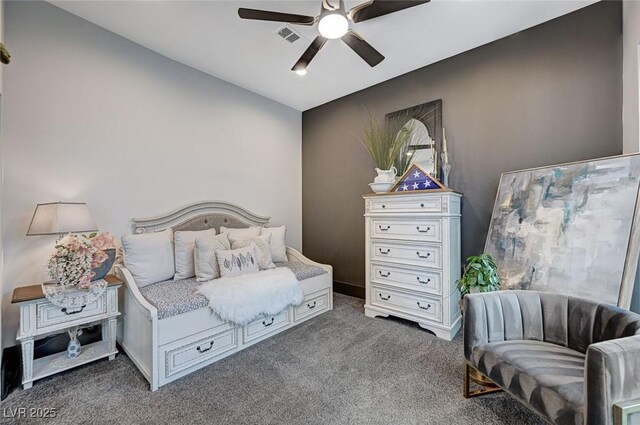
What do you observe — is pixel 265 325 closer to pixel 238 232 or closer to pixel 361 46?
pixel 238 232

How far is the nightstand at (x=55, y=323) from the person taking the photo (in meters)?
1.84

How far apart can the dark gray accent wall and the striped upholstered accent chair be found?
123 cm

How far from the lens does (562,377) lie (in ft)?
4.16

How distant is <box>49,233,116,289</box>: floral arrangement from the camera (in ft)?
6.41

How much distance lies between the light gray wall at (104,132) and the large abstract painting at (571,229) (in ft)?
9.96

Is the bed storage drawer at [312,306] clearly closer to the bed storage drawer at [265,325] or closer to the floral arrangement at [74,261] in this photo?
the bed storage drawer at [265,325]

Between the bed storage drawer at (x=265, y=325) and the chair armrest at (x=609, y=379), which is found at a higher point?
the chair armrest at (x=609, y=379)

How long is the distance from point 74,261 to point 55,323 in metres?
0.45

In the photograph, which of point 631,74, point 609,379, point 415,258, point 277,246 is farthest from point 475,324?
point 277,246

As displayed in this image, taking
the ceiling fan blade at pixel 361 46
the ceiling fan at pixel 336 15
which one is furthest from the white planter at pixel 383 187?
the ceiling fan at pixel 336 15

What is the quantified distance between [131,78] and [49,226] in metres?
1.62

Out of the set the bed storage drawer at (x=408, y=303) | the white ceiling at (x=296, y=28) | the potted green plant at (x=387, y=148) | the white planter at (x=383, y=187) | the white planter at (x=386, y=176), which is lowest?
the bed storage drawer at (x=408, y=303)

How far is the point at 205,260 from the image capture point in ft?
8.59

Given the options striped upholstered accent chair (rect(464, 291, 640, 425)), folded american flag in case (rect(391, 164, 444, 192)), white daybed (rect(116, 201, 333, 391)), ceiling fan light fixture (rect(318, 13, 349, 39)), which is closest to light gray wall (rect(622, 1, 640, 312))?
striped upholstered accent chair (rect(464, 291, 640, 425))
